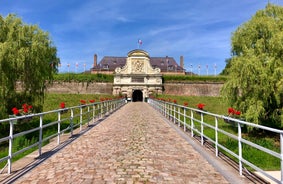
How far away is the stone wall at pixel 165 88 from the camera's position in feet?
192

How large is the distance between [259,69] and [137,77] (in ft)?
140

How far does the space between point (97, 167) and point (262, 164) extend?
6.53 metres

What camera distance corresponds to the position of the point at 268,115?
15.7m

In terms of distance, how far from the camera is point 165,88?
59219 millimetres

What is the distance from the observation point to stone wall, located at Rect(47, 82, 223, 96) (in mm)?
58469

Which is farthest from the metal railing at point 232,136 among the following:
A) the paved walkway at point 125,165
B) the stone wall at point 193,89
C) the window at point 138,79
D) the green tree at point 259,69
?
the stone wall at point 193,89

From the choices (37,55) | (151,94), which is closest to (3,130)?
(37,55)

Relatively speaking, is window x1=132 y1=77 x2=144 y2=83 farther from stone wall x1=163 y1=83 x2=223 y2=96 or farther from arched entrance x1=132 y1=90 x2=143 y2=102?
arched entrance x1=132 y1=90 x2=143 y2=102

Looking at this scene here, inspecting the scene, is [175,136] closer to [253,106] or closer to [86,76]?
[253,106]

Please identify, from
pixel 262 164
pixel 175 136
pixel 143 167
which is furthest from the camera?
pixel 175 136

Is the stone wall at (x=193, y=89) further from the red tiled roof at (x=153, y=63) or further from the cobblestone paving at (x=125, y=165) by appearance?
the cobblestone paving at (x=125, y=165)

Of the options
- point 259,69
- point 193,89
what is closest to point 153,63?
point 193,89

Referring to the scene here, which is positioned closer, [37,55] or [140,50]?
[37,55]

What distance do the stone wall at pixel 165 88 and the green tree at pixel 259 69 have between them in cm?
4191
